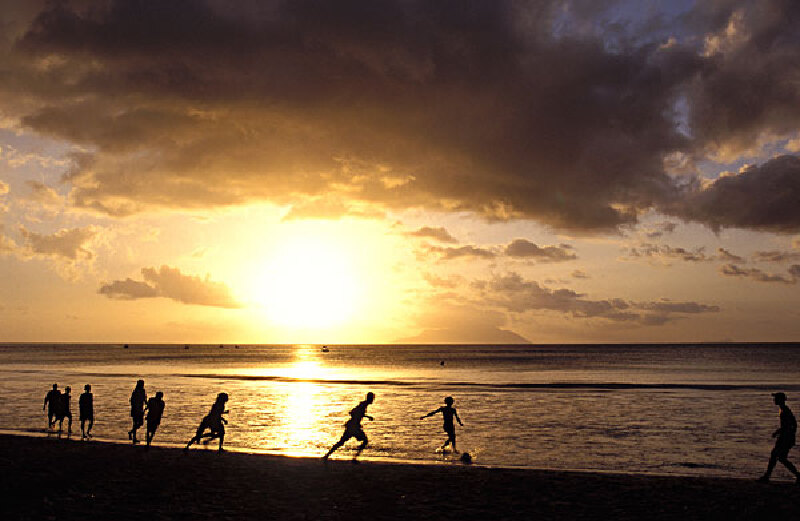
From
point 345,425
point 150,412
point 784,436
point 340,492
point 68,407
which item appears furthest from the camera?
point 68,407

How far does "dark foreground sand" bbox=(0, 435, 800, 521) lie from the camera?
14133 mm

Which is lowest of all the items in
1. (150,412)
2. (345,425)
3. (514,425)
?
(514,425)

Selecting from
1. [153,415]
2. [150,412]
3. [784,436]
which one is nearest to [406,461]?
[153,415]

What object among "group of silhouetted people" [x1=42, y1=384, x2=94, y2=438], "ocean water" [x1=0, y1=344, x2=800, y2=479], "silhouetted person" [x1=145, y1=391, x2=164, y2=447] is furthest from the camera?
"group of silhouetted people" [x1=42, y1=384, x2=94, y2=438]

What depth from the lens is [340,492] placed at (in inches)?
637

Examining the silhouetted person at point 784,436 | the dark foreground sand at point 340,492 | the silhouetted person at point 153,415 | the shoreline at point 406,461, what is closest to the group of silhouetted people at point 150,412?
the silhouetted person at point 153,415

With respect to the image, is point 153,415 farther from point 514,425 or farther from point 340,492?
point 514,425

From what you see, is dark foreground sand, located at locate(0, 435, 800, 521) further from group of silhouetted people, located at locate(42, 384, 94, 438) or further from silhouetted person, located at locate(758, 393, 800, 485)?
group of silhouetted people, located at locate(42, 384, 94, 438)

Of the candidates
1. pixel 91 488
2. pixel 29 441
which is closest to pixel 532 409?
pixel 29 441

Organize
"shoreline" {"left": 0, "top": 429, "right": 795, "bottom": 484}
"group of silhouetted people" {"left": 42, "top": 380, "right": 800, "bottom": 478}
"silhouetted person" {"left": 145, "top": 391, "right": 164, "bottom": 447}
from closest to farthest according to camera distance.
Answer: "group of silhouetted people" {"left": 42, "top": 380, "right": 800, "bottom": 478}
"shoreline" {"left": 0, "top": 429, "right": 795, "bottom": 484}
"silhouetted person" {"left": 145, "top": 391, "right": 164, "bottom": 447}

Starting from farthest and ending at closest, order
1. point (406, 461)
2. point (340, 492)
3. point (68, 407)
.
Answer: point (68, 407) → point (406, 461) → point (340, 492)

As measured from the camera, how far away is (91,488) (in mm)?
16141

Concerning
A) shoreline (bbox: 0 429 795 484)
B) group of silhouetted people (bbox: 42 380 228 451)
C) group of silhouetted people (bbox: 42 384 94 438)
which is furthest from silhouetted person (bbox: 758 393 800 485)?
group of silhouetted people (bbox: 42 384 94 438)

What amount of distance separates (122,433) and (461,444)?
48.9ft
